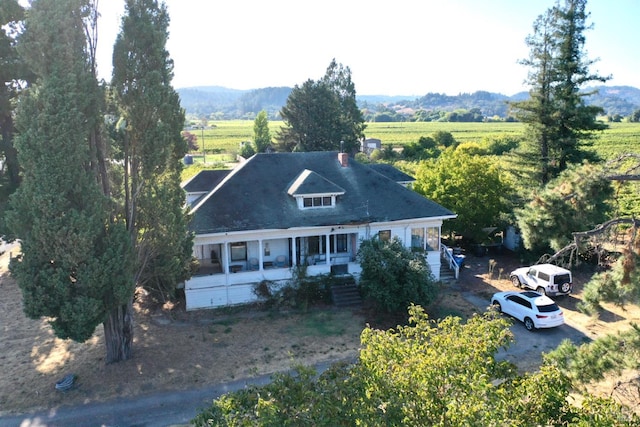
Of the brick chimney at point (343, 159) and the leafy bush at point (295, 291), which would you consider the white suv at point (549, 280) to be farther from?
the brick chimney at point (343, 159)

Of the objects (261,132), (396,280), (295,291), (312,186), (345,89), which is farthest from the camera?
(261,132)

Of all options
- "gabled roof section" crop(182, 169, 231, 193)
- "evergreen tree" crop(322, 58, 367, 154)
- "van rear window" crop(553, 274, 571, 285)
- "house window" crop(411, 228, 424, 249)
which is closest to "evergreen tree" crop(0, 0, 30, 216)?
"gabled roof section" crop(182, 169, 231, 193)

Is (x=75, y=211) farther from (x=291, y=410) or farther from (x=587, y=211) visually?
(x=587, y=211)

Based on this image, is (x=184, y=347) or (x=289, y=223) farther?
(x=289, y=223)

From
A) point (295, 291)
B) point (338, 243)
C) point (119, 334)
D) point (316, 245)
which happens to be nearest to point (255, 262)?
point (295, 291)

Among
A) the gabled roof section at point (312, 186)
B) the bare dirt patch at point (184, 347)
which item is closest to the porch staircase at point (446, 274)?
the bare dirt patch at point (184, 347)

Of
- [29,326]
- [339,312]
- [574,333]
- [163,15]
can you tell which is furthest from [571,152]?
[29,326]

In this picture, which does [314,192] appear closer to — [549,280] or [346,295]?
[346,295]
